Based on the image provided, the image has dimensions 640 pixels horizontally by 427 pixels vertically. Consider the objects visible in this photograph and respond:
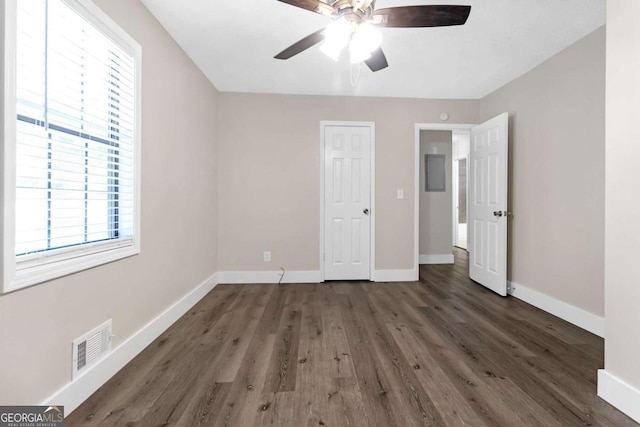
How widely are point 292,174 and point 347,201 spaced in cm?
81

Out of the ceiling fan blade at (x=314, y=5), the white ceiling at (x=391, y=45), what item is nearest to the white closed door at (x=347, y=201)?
the white ceiling at (x=391, y=45)

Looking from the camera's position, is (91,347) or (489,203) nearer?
(91,347)

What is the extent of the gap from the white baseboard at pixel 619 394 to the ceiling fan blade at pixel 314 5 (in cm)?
241

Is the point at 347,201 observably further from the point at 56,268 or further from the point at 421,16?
the point at 56,268

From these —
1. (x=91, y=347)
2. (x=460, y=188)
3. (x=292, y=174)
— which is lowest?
(x=91, y=347)

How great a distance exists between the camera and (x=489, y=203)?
10.7 feet

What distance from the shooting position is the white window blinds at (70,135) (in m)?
1.17

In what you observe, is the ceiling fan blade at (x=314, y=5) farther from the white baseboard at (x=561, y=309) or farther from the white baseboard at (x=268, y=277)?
the white baseboard at (x=561, y=309)

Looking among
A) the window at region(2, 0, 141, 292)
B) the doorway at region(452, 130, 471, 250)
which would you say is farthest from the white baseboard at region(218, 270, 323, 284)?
the doorway at region(452, 130, 471, 250)

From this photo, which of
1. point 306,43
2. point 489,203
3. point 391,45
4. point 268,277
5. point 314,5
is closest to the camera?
point 314,5

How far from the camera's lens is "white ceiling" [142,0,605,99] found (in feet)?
6.59

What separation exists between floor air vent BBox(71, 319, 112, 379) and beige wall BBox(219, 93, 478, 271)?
6.52ft

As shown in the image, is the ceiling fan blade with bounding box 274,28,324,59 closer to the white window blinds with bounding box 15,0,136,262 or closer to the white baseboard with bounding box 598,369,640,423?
the white window blinds with bounding box 15,0,136,262

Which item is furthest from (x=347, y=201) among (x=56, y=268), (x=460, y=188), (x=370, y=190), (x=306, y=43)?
(x=460, y=188)
